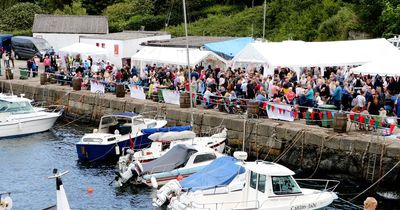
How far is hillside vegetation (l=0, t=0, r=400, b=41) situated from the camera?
43.5m

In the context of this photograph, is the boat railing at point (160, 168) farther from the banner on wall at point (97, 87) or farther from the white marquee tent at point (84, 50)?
the white marquee tent at point (84, 50)

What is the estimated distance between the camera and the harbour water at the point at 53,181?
22.8 metres

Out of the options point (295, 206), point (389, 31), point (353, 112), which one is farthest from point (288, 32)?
point (295, 206)

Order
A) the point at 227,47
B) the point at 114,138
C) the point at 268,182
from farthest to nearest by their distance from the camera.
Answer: the point at 227,47, the point at 114,138, the point at 268,182

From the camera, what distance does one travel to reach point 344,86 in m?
28.4

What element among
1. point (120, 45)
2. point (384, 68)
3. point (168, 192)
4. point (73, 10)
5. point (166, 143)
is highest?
point (73, 10)

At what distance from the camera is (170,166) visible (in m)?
24.2

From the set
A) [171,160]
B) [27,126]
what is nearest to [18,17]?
[27,126]

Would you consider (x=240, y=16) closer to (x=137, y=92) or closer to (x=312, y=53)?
(x=137, y=92)

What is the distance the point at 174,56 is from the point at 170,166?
13.5 m

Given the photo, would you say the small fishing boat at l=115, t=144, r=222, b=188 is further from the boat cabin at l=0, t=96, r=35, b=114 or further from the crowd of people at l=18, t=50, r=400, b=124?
the boat cabin at l=0, t=96, r=35, b=114

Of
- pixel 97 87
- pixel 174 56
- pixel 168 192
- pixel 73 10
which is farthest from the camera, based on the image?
pixel 73 10

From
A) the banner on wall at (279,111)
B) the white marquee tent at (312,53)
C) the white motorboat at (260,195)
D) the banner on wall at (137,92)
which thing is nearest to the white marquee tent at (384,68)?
the banner on wall at (279,111)

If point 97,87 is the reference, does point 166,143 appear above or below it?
below
